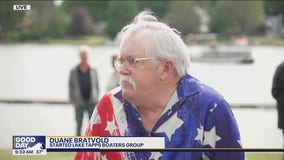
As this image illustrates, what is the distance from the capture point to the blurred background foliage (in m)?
2.61

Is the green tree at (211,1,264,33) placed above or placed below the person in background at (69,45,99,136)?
above

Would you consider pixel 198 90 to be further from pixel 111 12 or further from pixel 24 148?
pixel 24 148

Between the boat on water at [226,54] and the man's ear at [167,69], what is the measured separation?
1.50 ft

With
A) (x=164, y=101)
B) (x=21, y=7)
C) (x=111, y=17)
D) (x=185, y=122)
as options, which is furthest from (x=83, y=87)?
(x=185, y=122)

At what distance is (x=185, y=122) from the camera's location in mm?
2143

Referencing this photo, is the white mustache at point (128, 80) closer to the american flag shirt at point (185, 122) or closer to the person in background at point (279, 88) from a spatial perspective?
the american flag shirt at point (185, 122)

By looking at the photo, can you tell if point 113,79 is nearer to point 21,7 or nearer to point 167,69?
point 167,69

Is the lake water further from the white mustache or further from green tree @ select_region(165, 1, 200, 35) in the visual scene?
the white mustache

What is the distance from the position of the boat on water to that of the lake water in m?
0.04

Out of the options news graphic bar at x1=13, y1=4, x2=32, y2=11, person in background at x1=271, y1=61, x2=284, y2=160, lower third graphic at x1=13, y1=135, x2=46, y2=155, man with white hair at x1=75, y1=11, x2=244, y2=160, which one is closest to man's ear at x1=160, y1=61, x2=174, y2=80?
man with white hair at x1=75, y1=11, x2=244, y2=160

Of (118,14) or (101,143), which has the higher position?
(118,14)

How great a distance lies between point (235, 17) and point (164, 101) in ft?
2.65

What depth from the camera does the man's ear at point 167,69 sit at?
7.18ft

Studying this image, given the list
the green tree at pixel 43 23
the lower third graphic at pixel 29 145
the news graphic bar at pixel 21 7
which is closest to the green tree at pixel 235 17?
the green tree at pixel 43 23
